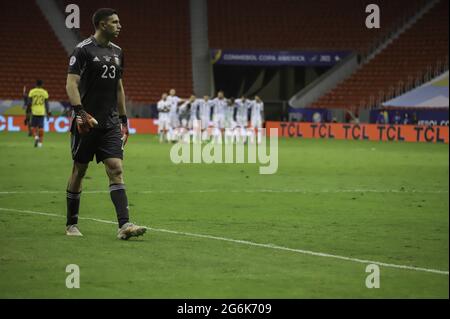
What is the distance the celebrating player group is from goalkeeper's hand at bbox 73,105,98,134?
29.9 metres

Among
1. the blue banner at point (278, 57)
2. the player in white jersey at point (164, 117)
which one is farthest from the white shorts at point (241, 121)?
the blue banner at point (278, 57)

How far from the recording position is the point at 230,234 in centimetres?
1227

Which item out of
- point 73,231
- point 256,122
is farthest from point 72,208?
point 256,122

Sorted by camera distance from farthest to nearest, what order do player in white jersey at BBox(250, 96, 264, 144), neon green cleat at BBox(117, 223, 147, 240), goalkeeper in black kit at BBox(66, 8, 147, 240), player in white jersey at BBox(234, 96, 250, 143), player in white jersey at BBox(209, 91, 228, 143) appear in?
player in white jersey at BBox(250, 96, 264, 144) → player in white jersey at BBox(209, 91, 228, 143) → player in white jersey at BBox(234, 96, 250, 143) → goalkeeper in black kit at BBox(66, 8, 147, 240) → neon green cleat at BBox(117, 223, 147, 240)

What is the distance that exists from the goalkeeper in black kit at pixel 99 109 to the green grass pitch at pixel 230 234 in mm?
519

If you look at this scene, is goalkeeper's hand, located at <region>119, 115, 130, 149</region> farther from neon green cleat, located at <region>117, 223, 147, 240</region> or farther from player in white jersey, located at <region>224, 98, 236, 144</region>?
player in white jersey, located at <region>224, 98, 236, 144</region>

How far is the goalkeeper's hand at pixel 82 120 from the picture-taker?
11.4 metres

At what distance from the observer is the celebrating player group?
Result: 139 feet

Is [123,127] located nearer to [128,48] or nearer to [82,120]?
[82,120]

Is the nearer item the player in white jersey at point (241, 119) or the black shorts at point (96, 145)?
the black shorts at point (96, 145)

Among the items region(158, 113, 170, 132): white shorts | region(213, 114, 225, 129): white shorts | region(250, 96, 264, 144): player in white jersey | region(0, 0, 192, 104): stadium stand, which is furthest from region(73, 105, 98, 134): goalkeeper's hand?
region(0, 0, 192, 104): stadium stand

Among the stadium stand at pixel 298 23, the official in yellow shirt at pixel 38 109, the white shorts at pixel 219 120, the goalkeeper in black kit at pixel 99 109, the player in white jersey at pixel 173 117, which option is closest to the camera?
the goalkeeper in black kit at pixel 99 109

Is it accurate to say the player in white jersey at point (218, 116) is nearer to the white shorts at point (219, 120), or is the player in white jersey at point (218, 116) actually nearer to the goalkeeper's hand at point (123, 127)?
the white shorts at point (219, 120)
